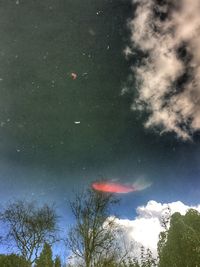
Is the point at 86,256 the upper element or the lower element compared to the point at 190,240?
lower

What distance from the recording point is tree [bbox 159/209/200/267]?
24020 mm

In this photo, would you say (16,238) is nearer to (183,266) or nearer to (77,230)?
(77,230)

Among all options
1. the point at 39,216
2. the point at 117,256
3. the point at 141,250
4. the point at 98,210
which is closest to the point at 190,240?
the point at 141,250

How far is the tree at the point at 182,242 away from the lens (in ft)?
78.8

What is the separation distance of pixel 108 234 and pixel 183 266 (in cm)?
838

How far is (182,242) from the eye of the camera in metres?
25.4

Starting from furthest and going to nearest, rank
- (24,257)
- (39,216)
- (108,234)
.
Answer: (39,216)
(24,257)
(108,234)

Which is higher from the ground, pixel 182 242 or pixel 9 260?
pixel 9 260

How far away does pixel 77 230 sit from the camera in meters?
20.6

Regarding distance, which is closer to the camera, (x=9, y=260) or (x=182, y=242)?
(x=182, y=242)

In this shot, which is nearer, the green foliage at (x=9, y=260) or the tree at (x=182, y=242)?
the tree at (x=182, y=242)

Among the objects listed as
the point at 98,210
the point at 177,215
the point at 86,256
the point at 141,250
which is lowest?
the point at 86,256

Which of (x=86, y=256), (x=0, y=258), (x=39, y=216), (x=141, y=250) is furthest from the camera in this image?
(x=0, y=258)

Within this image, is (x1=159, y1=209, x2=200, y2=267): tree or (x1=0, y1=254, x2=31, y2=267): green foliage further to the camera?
(x1=0, y1=254, x2=31, y2=267): green foliage
